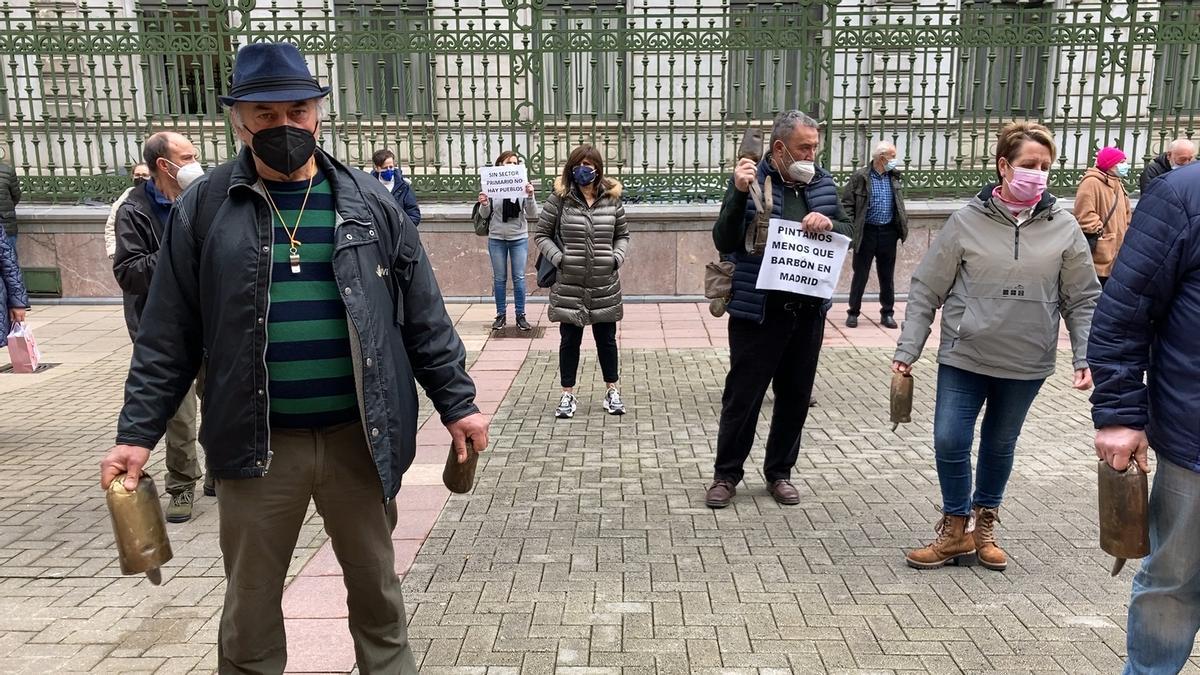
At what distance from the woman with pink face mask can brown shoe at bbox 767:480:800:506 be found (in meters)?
0.99

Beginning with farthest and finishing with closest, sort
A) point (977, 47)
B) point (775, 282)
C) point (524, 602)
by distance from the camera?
point (977, 47) → point (775, 282) → point (524, 602)

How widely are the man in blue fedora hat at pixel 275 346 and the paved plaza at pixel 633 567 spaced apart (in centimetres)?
86

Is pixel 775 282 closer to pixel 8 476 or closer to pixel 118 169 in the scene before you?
pixel 8 476

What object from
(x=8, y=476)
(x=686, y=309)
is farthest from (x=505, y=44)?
(x=8, y=476)

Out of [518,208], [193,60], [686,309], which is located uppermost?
[193,60]

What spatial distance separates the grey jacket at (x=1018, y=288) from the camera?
12.5 ft

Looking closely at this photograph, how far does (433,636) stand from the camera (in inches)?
139

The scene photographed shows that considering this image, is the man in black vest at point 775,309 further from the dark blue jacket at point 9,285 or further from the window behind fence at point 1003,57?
the window behind fence at point 1003,57

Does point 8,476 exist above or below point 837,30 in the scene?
below

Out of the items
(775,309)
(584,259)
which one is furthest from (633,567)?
(584,259)

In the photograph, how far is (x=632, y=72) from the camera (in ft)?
36.4

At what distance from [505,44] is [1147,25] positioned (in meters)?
7.63

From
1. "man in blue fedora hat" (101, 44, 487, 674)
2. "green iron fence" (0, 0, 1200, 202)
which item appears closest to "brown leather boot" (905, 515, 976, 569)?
"man in blue fedora hat" (101, 44, 487, 674)

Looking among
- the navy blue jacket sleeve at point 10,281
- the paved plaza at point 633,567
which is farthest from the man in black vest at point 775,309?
the navy blue jacket sleeve at point 10,281
